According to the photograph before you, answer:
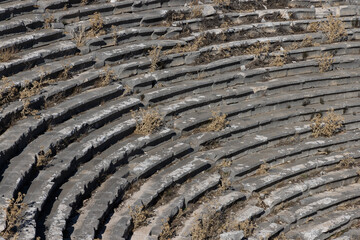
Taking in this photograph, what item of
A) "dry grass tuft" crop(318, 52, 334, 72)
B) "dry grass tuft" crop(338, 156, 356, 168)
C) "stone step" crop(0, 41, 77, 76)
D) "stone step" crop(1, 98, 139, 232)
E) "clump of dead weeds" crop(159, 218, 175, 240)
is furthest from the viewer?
"dry grass tuft" crop(318, 52, 334, 72)

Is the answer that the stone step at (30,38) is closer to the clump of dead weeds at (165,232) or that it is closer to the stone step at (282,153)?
the stone step at (282,153)

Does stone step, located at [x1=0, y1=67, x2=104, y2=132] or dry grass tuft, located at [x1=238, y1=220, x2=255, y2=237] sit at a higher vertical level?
stone step, located at [x1=0, y1=67, x2=104, y2=132]

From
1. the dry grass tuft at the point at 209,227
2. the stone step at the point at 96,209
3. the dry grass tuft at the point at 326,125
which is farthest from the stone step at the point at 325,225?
the stone step at the point at 96,209

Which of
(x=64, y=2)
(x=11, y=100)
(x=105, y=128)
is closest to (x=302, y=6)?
(x=64, y=2)

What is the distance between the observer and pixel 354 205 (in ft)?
45.9

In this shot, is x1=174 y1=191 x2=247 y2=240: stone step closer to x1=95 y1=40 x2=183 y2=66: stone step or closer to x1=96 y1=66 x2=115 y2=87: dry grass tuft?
x1=96 y1=66 x2=115 y2=87: dry grass tuft

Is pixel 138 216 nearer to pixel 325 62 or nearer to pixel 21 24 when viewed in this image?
pixel 21 24

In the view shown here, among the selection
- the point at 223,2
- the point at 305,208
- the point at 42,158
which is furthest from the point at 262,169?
the point at 223,2

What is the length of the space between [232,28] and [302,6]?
2.93 metres

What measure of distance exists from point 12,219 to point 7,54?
4.41 metres

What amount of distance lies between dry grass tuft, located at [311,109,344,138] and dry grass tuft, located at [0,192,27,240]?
7865 millimetres

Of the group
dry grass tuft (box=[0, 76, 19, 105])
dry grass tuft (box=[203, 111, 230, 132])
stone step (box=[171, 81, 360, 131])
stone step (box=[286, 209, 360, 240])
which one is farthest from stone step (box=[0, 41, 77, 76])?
stone step (box=[286, 209, 360, 240])

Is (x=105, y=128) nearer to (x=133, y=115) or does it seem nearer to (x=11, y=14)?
(x=133, y=115)

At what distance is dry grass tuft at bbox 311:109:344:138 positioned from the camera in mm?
14977
